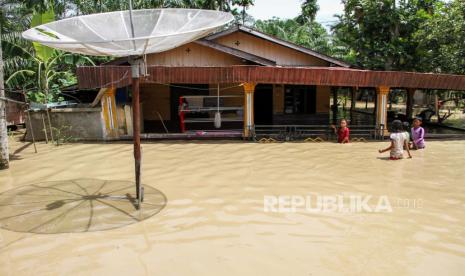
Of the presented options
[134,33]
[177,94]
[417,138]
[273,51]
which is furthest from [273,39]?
[134,33]

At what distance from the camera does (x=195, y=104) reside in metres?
17.1

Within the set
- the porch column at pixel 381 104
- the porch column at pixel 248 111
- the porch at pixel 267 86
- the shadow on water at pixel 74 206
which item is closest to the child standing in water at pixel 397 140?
the porch at pixel 267 86

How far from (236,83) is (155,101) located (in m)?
4.15

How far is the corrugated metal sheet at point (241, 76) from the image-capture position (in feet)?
45.3

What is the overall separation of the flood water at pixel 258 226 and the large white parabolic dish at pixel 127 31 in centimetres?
288

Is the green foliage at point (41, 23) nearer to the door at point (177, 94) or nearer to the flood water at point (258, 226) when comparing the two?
the flood water at point (258, 226)

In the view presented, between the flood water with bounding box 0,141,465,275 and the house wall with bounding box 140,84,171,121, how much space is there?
8.16 m

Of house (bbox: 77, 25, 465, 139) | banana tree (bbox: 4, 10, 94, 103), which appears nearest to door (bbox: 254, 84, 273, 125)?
house (bbox: 77, 25, 465, 139)

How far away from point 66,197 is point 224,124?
35.5ft

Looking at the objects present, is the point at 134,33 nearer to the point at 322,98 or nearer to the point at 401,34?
the point at 322,98

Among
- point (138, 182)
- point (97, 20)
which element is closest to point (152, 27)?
point (97, 20)

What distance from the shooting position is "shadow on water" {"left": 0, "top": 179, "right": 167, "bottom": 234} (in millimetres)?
6266

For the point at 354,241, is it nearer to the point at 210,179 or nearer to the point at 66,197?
the point at 210,179

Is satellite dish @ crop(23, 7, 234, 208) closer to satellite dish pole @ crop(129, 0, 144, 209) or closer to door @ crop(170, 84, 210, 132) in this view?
satellite dish pole @ crop(129, 0, 144, 209)
